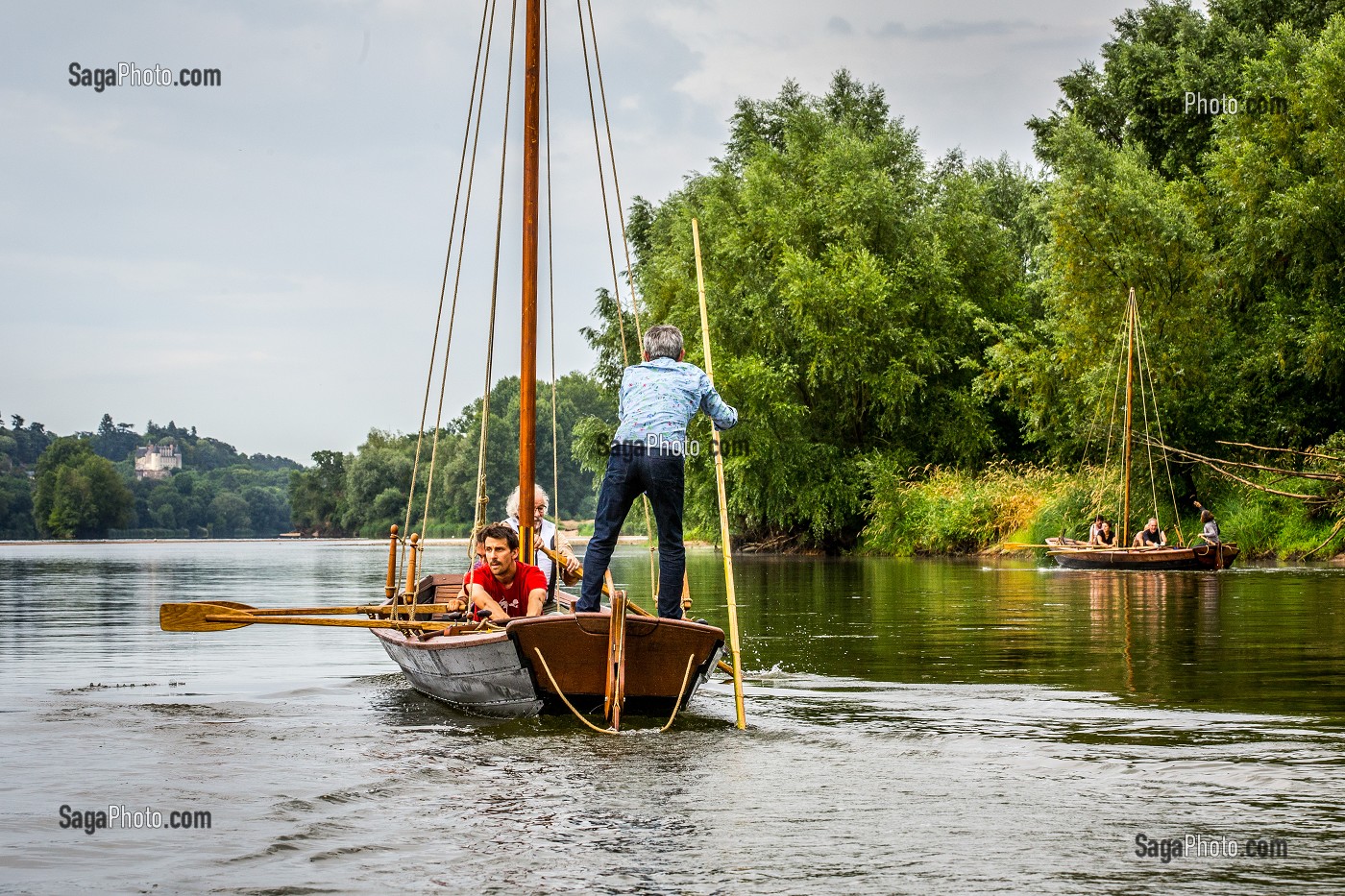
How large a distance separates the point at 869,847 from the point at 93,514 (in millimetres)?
122215

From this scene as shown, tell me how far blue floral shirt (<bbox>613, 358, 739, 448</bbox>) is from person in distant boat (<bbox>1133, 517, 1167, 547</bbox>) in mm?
23966

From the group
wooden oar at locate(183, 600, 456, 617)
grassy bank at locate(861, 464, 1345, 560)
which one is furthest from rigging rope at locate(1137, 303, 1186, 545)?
wooden oar at locate(183, 600, 456, 617)

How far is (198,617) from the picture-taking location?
11.9 m

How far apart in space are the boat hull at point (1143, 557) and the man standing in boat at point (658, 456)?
22.1 meters

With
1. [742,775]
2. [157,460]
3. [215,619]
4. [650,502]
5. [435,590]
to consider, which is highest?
[157,460]

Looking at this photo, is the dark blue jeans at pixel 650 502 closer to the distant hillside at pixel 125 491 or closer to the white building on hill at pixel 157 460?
the distant hillside at pixel 125 491

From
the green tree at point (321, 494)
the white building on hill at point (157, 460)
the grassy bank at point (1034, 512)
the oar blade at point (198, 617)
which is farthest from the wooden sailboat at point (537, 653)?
the white building on hill at point (157, 460)

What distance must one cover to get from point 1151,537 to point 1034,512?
255 inches

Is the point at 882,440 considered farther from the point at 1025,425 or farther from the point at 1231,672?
the point at 1231,672

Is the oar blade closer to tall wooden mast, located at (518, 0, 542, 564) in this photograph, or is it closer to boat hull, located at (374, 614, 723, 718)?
tall wooden mast, located at (518, 0, 542, 564)

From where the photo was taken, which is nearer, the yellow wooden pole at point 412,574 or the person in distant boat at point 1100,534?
the yellow wooden pole at point 412,574

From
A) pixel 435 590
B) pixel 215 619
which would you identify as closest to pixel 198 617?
pixel 215 619

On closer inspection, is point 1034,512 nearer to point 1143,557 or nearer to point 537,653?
point 1143,557

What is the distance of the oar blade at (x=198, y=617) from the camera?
461 inches
